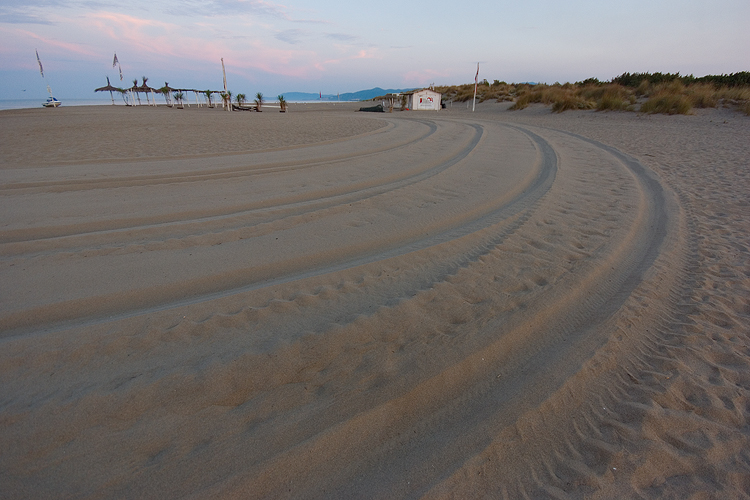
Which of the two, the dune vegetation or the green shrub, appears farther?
the dune vegetation

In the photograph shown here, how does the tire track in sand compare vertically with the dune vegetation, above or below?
below

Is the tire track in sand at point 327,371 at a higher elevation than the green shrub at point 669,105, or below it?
below

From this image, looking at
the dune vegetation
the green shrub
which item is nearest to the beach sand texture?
the green shrub

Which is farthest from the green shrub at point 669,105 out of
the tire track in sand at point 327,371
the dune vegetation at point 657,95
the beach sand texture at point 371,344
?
the tire track in sand at point 327,371

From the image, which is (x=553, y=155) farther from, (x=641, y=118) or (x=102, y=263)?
(x=641, y=118)

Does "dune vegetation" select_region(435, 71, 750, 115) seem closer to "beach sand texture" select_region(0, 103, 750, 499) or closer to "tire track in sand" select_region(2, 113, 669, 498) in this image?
"beach sand texture" select_region(0, 103, 750, 499)

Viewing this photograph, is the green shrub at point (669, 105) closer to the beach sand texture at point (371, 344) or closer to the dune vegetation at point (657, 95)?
the dune vegetation at point (657, 95)

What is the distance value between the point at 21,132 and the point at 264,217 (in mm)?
13698

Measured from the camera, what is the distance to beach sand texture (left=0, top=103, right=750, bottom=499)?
178cm

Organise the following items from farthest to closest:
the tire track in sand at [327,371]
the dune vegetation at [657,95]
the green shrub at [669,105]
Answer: the dune vegetation at [657,95], the green shrub at [669,105], the tire track in sand at [327,371]

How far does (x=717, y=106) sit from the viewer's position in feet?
59.8

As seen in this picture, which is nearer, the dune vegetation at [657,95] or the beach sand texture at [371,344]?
the beach sand texture at [371,344]

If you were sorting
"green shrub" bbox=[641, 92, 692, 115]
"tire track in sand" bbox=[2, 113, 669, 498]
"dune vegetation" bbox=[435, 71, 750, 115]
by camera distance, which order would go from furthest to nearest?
"dune vegetation" bbox=[435, 71, 750, 115], "green shrub" bbox=[641, 92, 692, 115], "tire track in sand" bbox=[2, 113, 669, 498]

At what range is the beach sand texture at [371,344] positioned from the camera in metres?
1.78
